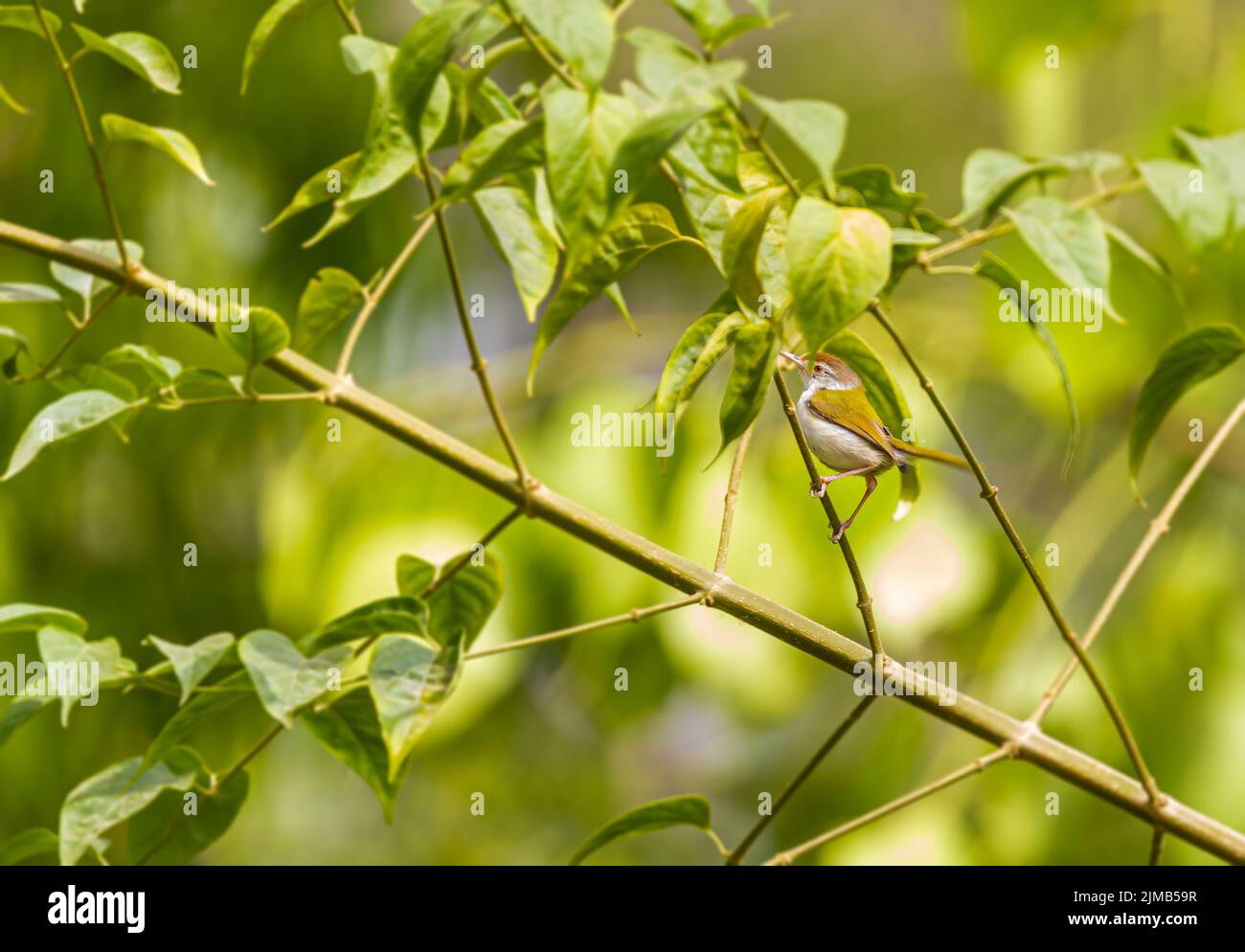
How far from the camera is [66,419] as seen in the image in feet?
2.18

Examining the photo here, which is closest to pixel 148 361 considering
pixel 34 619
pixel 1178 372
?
pixel 34 619

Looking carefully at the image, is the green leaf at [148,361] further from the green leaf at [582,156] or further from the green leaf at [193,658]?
the green leaf at [582,156]

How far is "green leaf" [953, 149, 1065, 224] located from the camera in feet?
2.23

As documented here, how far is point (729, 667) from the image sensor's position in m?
1.37

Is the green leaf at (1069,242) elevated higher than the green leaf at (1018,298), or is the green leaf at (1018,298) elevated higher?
the green leaf at (1069,242)

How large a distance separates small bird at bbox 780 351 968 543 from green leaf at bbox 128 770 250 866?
0.42 metres

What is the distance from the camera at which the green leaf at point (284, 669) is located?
0.60 meters

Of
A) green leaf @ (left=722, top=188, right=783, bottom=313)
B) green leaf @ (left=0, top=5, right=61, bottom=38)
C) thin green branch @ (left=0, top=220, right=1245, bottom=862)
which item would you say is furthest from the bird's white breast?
green leaf @ (left=0, top=5, right=61, bottom=38)

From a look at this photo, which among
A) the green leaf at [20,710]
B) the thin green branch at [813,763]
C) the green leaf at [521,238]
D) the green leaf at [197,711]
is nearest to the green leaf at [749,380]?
the green leaf at [521,238]

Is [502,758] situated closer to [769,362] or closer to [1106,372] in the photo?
[1106,372]

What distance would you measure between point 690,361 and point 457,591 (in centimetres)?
26

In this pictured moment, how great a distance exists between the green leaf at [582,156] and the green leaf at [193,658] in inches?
12.5

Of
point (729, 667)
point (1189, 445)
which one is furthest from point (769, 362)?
point (1189, 445)
